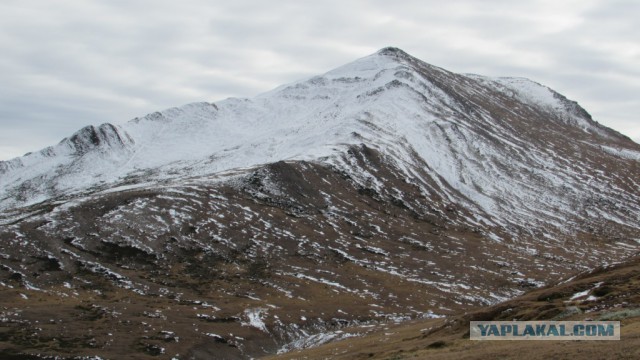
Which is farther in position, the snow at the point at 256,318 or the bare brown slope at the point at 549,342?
the snow at the point at 256,318

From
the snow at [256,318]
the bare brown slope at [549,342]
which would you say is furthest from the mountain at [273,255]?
the bare brown slope at [549,342]

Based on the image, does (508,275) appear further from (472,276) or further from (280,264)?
(280,264)

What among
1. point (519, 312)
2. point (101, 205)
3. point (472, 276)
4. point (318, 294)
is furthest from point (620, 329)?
point (101, 205)

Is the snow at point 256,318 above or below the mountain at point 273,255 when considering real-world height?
below

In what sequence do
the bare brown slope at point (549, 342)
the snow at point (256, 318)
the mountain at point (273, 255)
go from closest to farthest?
the bare brown slope at point (549, 342) → the mountain at point (273, 255) → the snow at point (256, 318)

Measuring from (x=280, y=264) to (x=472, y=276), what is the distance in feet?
139

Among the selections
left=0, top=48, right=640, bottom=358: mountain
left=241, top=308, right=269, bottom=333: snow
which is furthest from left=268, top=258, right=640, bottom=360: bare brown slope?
left=0, top=48, right=640, bottom=358: mountain

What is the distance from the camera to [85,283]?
317 ft

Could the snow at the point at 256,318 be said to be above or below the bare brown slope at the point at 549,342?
below

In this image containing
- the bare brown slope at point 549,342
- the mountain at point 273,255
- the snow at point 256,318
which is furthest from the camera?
the snow at point 256,318

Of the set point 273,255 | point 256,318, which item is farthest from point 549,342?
point 273,255

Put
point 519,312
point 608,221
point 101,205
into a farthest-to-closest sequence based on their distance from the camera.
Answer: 1. point 608,221
2. point 101,205
3. point 519,312

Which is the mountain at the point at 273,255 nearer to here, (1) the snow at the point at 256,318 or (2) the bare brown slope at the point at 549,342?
(1) the snow at the point at 256,318

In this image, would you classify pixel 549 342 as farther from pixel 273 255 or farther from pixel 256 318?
pixel 273 255
